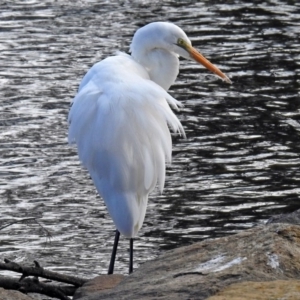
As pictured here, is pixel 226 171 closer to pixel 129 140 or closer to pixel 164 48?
pixel 164 48

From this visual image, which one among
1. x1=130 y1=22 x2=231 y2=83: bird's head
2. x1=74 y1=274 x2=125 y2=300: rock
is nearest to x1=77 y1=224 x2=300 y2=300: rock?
x1=74 y1=274 x2=125 y2=300: rock

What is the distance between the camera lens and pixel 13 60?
39.8ft

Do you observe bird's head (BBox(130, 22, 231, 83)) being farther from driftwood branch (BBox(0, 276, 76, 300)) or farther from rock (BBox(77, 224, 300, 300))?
rock (BBox(77, 224, 300, 300))

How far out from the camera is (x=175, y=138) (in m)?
9.58

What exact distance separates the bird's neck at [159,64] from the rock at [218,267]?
2.16 meters

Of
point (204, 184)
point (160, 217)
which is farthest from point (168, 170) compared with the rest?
point (160, 217)

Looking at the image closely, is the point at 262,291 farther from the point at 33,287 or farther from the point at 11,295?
the point at 33,287

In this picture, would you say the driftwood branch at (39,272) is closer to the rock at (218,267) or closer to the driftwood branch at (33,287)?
the driftwood branch at (33,287)

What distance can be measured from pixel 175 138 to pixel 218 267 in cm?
549

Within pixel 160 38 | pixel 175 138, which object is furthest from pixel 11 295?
pixel 175 138

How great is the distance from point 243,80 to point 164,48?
491 cm

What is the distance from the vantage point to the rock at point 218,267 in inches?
Answer: 155

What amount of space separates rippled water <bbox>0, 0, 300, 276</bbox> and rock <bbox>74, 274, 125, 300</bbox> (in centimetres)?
169

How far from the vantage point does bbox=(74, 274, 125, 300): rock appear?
4.78m
